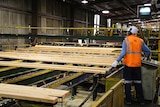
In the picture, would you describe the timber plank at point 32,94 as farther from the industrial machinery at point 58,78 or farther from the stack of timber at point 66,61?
the stack of timber at point 66,61

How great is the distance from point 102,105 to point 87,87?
408 centimetres

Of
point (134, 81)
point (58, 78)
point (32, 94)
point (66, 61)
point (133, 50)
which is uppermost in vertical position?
point (133, 50)

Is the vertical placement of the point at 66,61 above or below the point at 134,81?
above

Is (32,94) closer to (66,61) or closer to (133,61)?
(66,61)

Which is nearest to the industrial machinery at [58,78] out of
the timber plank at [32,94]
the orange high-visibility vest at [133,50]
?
the timber plank at [32,94]

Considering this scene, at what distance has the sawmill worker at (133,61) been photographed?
491 cm

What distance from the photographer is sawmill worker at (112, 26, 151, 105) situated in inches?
193

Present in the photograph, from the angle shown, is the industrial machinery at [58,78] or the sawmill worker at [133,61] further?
the sawmill worker at [133,61]

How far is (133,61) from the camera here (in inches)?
195

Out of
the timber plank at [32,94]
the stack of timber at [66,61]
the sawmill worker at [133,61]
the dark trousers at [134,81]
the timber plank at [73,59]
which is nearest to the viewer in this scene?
the timber plank at [32,94]

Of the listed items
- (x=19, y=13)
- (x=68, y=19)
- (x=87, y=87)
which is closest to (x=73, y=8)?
(x=68, y=19)

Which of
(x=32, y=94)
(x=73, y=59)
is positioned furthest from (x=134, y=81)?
(x=32, y=94)

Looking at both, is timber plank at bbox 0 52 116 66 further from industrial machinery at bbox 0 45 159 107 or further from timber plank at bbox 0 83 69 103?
timber plank at bbox 0 83 69 103

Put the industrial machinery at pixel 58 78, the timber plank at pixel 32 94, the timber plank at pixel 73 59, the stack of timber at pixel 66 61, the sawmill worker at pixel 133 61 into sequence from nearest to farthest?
the timber plank at pixel 32 94
the industrial machinery at pixel 58 78
the stack of timber at pixel 66 61
the timber plank at pixel 73 59
the sawmill worker at pixel 133 61
